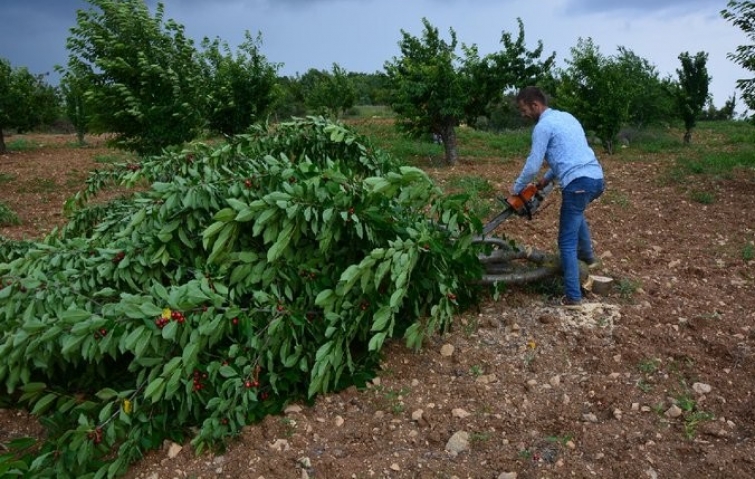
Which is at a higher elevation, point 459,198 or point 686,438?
point 459,198

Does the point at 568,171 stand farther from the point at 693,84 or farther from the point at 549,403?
the point at 693,84

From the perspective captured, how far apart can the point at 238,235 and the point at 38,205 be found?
277 inches

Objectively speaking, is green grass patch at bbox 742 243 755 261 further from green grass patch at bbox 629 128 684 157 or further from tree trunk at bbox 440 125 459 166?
green grass patch at bbox 629 128 684 157

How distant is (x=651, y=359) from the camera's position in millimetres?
3424

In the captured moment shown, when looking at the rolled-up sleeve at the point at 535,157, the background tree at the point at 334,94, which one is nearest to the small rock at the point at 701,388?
the rolled-up sleeve at the point at 535,157

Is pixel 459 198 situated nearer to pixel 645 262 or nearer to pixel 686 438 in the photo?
pixel 686 438

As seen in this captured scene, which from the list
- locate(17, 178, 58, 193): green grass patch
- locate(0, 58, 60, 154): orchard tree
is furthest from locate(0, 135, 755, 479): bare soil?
locate(0, 58, 60, 154): orchard tree

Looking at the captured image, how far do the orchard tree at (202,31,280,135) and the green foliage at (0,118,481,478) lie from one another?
649cm

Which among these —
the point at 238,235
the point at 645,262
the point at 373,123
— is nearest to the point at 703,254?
the point at 645,262

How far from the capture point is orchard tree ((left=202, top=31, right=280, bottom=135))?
377 inches

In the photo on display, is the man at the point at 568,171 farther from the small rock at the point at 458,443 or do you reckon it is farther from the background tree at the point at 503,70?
the background tree at the point at 503,70

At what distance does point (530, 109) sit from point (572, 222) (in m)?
0.89

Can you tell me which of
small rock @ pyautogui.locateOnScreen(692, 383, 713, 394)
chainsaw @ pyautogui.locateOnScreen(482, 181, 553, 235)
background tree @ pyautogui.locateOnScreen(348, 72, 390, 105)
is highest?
background tree @ pyautogui.locateOnScreen(348, 72, 390, 105)

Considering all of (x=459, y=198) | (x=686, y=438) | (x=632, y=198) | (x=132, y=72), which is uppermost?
(x=132, y=72)
